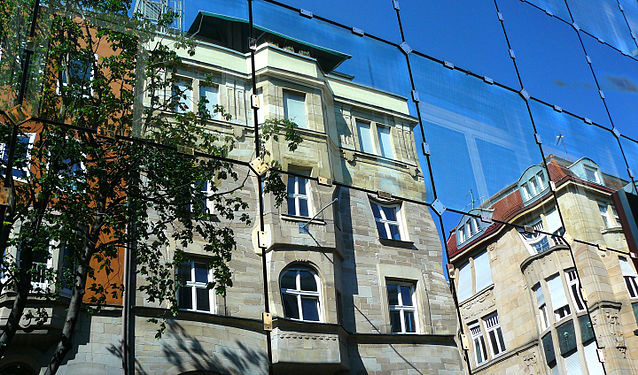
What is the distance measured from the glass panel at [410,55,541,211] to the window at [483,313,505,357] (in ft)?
4.10

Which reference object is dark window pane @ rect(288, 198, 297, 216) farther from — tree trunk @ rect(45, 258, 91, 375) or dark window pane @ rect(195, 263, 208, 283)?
tree trunk @ rect(45, 258, 91, 375)

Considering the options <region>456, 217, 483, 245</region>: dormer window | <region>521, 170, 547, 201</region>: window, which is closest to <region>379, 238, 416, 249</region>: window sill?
<region>456, 217, 483, 245</region>: dormer window

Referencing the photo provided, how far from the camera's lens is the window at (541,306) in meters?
7.80

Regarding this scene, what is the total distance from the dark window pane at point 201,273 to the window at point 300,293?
69cm

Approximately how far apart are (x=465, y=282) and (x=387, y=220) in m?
1.08

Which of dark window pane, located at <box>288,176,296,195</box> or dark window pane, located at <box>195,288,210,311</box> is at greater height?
dark window pane, located at <box>288,176,296,195</box>

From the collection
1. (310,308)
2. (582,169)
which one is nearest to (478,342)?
(310,308)

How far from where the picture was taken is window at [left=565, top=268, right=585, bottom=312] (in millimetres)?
8164

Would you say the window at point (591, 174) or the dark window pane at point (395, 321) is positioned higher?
the window at point (591, 174)

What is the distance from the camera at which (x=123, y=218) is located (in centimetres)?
658

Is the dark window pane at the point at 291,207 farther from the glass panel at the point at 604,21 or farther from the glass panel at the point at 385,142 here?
the glass panel at the point at 604,21

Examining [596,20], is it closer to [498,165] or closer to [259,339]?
[498,165]

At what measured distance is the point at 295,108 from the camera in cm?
741

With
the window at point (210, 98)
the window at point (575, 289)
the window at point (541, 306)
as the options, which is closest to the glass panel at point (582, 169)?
the window at point (575, 289)
